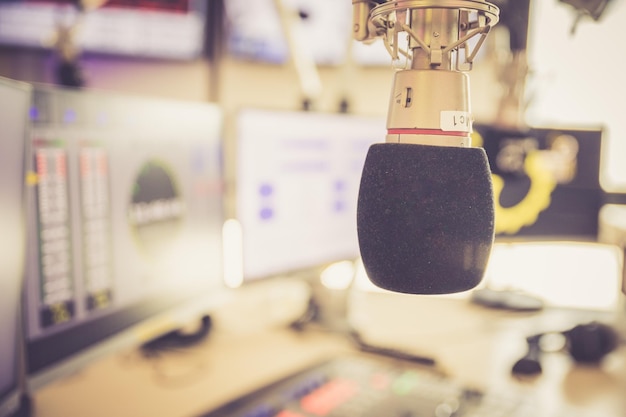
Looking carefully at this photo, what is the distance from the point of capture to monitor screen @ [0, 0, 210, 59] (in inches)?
60.6

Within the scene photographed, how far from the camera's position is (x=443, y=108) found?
1.18 ft

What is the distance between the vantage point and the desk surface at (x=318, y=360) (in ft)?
2.58

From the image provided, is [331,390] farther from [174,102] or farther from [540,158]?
[540,158]

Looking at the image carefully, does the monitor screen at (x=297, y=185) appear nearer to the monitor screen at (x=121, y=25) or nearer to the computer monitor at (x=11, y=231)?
the computer monitor at (x=11, y=231)

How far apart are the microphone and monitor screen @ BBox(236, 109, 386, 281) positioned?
546mm

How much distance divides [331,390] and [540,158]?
0.74 m

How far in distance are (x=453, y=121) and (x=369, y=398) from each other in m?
0.49

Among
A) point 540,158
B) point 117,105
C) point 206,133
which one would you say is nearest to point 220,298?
point 206,133

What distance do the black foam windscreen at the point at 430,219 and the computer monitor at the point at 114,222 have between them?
1.47ft

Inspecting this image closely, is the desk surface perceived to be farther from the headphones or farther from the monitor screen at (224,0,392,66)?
the monitor screen at (224,0,392,66)

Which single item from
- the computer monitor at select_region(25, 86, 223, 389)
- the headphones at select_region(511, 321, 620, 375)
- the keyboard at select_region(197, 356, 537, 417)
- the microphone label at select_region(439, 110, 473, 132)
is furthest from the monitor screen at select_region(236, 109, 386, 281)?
the microphone label at select_region(439, 110, 473, 132)

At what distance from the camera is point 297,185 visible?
1.07 m

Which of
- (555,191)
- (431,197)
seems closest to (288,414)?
(431,197)

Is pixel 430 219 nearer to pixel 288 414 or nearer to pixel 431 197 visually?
pixel 431 197
